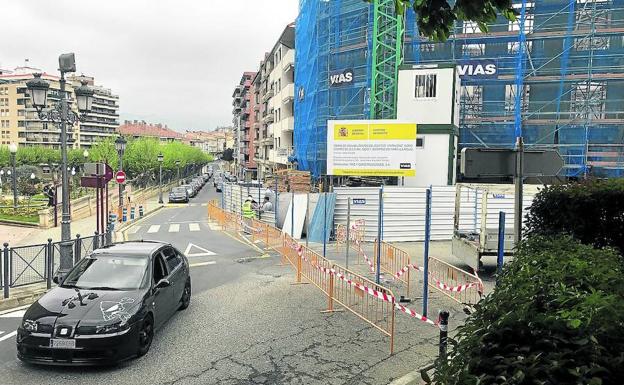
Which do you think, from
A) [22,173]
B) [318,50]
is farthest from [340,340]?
[22,173]

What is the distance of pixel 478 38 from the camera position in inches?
1127

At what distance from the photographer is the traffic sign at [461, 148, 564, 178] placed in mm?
5473

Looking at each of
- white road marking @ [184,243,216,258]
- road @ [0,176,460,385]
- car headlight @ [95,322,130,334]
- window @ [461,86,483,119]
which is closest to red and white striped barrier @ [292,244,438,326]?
road @ [0,176,460,385]

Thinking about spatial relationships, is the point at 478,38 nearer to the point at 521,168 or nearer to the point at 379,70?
the point at 379,70

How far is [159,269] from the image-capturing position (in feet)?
29.1

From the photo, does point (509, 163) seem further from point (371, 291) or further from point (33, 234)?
point (33, 234)

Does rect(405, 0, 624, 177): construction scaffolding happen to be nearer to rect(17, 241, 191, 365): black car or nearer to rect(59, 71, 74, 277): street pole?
rect(59, 71, 74, 277): street pole

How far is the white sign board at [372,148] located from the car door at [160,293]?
17087mm

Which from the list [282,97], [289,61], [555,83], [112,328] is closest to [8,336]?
[112,328]

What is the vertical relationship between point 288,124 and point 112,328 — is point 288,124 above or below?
above

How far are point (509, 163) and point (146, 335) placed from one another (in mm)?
5478

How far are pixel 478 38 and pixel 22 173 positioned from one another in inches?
2145

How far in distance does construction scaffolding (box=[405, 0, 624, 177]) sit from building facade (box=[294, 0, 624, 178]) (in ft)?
0.17

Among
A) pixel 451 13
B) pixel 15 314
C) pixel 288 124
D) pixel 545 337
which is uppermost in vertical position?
pixel 288 124
